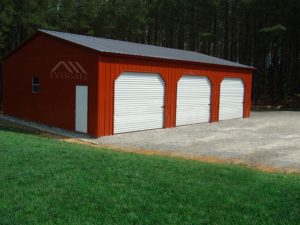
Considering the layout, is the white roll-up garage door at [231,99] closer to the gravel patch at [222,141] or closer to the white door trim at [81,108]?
the gravel patch at [222,141]

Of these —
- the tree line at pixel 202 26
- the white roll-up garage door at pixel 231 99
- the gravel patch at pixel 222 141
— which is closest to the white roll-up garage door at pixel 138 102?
the gravel patch at pixel 222 141

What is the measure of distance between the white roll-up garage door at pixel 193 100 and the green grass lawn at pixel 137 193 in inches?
418

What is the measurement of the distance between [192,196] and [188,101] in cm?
1388

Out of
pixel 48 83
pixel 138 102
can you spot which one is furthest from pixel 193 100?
pixel 48 83

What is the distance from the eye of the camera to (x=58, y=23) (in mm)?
37781

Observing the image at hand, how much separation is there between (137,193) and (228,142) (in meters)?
8.70

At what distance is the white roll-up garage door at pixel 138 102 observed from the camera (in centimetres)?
1600

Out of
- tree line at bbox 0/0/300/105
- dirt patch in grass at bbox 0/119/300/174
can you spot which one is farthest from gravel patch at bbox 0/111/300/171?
tree line at bbox 0/0/300/105

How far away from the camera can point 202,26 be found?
42.9 meters

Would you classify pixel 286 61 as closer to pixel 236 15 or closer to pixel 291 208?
pixel 236 15

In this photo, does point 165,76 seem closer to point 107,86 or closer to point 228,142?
point 107,86

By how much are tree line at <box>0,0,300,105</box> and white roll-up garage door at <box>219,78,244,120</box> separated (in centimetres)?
1138

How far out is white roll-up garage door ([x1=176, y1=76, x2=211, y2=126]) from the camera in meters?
19.3

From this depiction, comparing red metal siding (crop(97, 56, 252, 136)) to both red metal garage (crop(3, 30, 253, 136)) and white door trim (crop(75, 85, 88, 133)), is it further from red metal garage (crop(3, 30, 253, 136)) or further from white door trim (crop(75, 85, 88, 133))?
white door trim (crop(75, 85, 88, 133))
